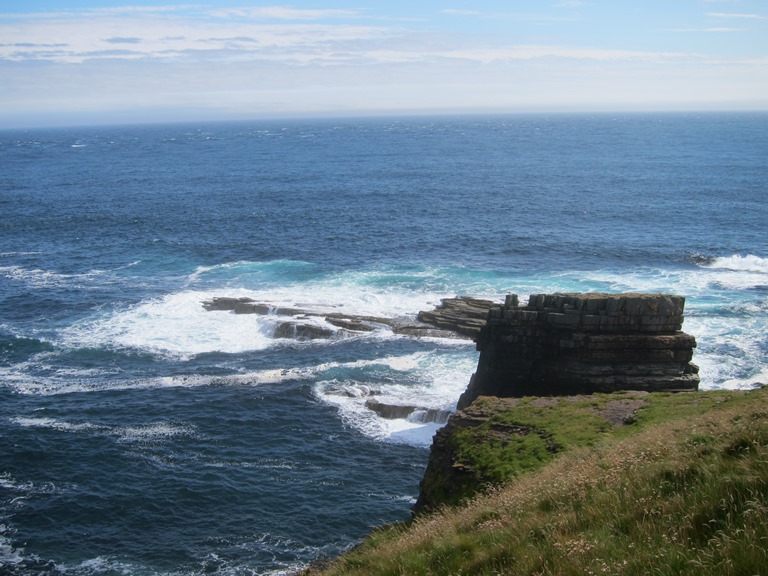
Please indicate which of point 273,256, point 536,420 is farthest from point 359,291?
point 536,420

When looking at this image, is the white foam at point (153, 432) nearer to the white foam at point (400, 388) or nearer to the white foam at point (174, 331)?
the white foam at point (400, 388)

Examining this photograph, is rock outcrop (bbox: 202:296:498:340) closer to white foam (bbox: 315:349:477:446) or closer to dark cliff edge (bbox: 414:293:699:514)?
white foam (bbox: 315:349:477:446)

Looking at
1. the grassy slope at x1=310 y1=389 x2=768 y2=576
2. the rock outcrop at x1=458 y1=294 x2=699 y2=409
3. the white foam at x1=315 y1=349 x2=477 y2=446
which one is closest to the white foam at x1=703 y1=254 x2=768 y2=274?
the white foam at x1=315 y1=349 x2=477 y2=446

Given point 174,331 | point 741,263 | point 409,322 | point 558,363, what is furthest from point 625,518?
point 741,263

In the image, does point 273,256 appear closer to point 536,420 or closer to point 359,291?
point 359,291

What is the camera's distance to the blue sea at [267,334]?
32.6m

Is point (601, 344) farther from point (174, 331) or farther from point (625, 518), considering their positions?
point (174, 331)

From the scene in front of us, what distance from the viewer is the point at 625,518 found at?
14.2 m

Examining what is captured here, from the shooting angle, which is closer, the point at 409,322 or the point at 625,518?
the point at 625,518

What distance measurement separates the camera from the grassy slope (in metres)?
12.0

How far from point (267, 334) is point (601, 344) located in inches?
1036

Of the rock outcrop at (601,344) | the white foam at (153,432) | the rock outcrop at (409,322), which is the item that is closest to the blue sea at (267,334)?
the white foam at (153,432)

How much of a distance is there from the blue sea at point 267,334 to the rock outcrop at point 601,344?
22.4 ft

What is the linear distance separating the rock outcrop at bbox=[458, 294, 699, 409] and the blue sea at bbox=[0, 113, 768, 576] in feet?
22.4
